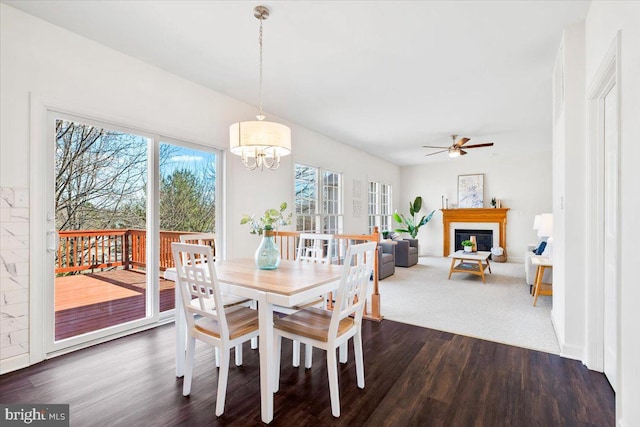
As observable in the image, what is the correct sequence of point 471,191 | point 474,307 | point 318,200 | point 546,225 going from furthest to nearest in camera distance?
1. point 471,191
2. point 318,200
3. point 546,225
4. point 474,307

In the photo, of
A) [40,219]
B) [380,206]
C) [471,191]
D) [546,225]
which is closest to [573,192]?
[546,225]

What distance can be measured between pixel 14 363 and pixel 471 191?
359 inches

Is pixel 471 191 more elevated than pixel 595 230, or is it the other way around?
pixel 471 191

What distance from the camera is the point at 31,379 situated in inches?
86.7

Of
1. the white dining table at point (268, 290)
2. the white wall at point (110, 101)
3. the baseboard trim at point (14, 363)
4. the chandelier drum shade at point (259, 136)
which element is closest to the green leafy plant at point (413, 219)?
the white wall at point (110, 101)

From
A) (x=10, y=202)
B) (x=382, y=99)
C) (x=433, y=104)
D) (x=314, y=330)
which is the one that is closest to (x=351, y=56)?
(x=382, y=99)

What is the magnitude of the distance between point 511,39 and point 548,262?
8.58ft

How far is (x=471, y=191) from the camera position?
8484 millimetres

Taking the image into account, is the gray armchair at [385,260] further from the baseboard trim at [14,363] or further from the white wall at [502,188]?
the baseboard trim at [14,363]

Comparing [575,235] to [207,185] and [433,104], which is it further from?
[207,185]

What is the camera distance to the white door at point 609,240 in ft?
6.81

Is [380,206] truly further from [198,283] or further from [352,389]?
[198,283]

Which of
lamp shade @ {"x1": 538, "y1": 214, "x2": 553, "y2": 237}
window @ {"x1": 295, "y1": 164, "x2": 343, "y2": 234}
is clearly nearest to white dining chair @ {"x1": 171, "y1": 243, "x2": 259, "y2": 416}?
window @ {"x1": 295, "y1": 164, "x2": 343, "y2": 234}

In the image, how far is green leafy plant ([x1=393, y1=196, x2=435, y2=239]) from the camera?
853cm
